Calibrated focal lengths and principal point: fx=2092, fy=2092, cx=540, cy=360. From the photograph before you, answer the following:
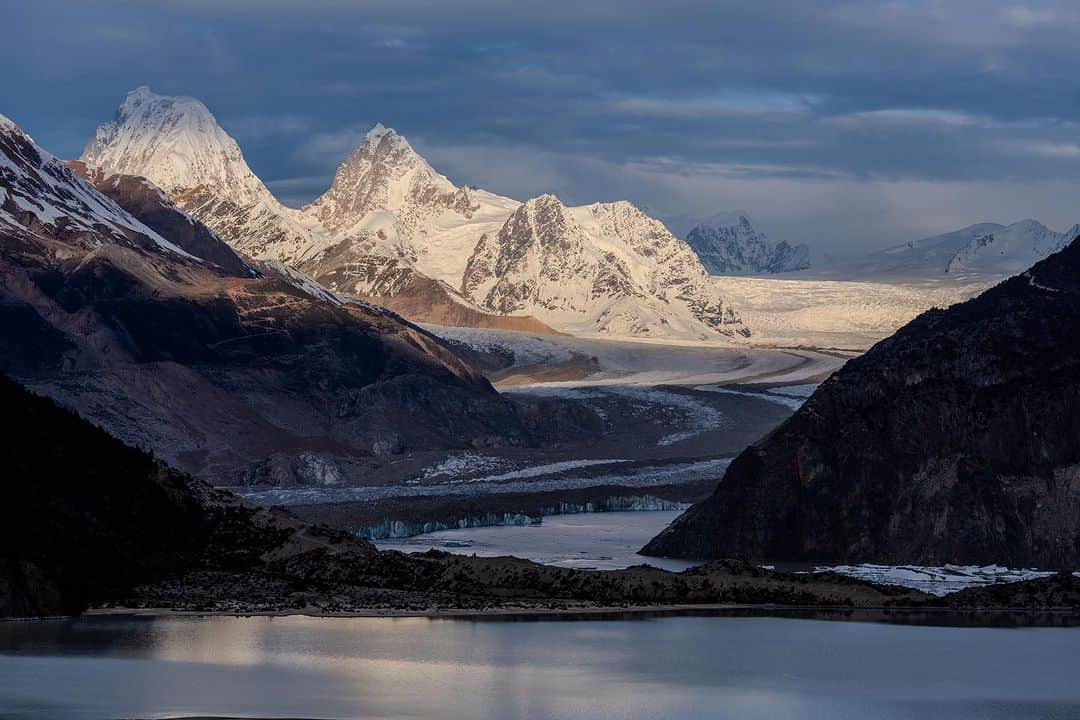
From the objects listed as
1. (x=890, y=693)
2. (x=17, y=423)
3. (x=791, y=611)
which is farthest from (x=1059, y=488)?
(x=17, y=423)

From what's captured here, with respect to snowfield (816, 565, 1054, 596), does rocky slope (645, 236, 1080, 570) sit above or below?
above

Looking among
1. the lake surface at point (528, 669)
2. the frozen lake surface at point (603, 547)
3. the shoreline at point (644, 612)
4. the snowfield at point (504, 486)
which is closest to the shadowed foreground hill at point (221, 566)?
the shoreline at point (644, 612)

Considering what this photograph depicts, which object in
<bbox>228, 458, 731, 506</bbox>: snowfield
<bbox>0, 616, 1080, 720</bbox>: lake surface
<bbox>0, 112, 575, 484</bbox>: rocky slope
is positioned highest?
<bbox>0, 112, 575, 484</bbox>: rocky slope

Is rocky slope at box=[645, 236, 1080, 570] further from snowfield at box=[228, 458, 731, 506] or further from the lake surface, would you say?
snowfield at box=[228, 458, 731, 506]

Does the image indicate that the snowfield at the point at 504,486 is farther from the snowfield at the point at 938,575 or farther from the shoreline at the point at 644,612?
the shoreline at the point at 644,612

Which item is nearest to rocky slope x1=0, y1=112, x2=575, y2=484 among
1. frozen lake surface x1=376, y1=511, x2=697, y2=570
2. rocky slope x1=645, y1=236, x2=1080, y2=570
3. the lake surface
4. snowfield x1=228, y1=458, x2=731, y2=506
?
snowfield x1=228, y1=458, x2=731, y2=506

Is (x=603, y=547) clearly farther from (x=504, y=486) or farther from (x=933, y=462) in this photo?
(x=504, y=486)

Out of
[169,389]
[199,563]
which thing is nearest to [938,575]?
[199,563]

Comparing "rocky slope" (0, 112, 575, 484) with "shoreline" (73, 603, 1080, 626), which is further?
"rocky slope" (0, 112, 575, 484)
